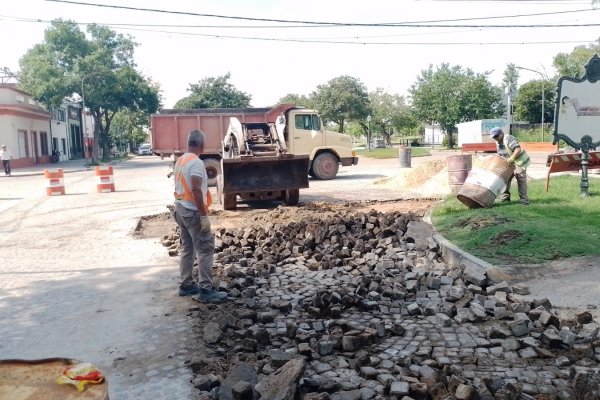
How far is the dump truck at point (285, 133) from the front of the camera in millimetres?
20625

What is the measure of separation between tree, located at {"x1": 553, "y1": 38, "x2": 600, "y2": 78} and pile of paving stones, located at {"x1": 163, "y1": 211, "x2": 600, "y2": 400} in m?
53.4

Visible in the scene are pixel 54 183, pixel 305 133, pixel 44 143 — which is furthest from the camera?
pixel 44 143

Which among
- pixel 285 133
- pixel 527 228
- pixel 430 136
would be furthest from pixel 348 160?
pixel 430 136

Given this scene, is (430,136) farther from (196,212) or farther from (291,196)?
(196,212)

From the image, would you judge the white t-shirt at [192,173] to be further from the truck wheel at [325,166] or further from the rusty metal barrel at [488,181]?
the truck wheel at [325,166]

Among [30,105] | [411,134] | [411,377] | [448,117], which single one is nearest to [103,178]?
[411,377]

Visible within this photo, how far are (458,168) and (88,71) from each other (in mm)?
40085

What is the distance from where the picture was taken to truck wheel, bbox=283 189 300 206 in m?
13.6

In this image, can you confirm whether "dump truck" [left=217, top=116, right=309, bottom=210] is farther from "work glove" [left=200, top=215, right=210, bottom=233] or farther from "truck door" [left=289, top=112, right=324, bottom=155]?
"work glove" [left=200, top=215, right=210, bottom=233]

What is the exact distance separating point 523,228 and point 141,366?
5691 mm

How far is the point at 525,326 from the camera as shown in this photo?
4.82 metres

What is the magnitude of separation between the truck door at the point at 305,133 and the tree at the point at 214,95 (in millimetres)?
39548

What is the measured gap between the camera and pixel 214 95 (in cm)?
6038

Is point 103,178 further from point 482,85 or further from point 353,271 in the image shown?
point 482,85
